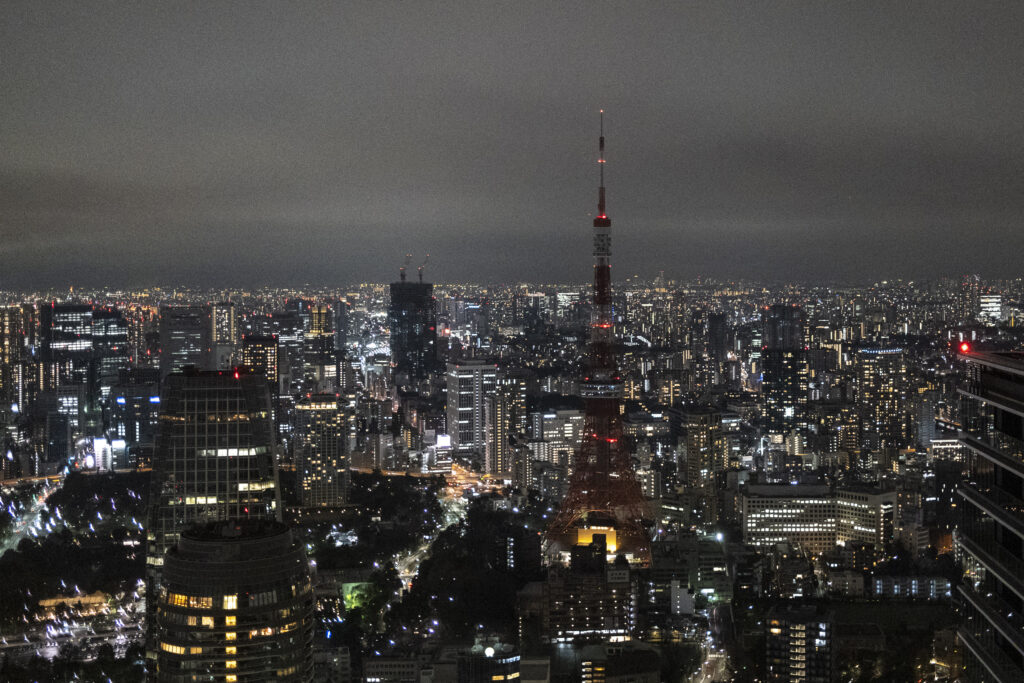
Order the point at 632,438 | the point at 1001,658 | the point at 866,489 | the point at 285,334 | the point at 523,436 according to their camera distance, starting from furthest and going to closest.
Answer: the point at 285,334
the point at 523,436
the point at 632,438
the point at 866,489
the point at 1001,658

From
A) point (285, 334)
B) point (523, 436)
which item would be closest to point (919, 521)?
point (523, 436)

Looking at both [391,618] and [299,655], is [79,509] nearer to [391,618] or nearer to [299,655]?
[391,618]

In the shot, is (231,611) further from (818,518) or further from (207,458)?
(818,518)

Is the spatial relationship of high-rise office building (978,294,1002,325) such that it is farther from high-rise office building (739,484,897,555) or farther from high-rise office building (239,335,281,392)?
high-rise office building (239,335,281,392)

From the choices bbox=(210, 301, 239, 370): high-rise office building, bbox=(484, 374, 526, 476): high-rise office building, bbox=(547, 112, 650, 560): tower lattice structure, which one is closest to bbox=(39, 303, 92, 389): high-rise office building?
bbox=(210, 301, 239, 370): high-rise office building

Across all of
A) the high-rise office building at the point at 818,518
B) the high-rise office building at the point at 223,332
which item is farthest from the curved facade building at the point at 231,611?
the high-rise office building at the point at 223,332

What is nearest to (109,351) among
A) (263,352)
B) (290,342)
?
(263,352)
